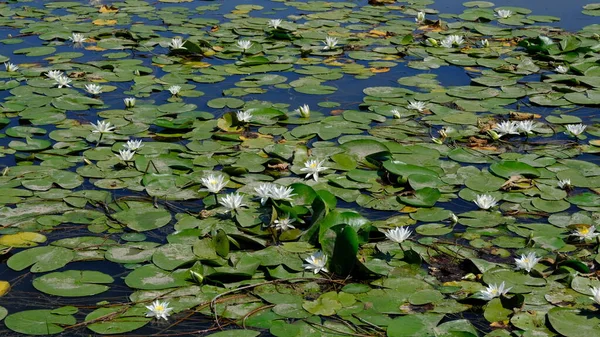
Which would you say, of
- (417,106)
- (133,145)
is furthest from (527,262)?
(133,145)

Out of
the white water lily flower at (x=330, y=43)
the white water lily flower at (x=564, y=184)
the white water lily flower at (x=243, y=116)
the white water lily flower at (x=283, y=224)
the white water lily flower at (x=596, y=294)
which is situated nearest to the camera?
the white water lily flower at (x=596, y=294)

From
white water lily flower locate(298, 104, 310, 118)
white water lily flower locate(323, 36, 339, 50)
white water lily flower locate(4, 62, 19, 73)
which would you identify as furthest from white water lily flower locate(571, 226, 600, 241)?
white water lily flower locate(4, 62, 19, 73)

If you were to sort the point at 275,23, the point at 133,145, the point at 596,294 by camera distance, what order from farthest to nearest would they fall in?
the point at 275,23 < the point at 133,145 < the point at 596,294

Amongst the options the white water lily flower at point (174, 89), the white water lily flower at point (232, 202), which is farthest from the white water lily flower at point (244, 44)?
the white water lily flower at point (232, 202)

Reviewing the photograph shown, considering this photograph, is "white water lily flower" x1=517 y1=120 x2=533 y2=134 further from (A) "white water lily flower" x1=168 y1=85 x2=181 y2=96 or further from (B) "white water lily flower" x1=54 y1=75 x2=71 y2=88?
(B) "white water lily flower" x1=54 y1=75 x2=71 y2=88

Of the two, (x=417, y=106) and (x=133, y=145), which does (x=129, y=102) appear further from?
(x=417, y=106)

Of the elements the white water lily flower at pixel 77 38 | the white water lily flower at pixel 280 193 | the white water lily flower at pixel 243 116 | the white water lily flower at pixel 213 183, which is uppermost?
the white water lily flower at pixel 280 193

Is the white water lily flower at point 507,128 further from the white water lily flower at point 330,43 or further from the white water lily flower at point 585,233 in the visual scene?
the white water lily flower at point 330,43

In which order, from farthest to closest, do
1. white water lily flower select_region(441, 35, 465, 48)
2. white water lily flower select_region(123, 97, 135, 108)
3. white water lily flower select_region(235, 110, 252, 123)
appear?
1. white water lily flower select_region(441, 35, 465, 48)
2. white water lily flower select_region(123, 97, 135, 108)
3. white water lily flower select_region(235, 110, 252, 123)

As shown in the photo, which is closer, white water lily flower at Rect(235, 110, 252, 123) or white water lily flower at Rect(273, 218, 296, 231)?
white water lily flower at Rect(273, 218, 296, 231)

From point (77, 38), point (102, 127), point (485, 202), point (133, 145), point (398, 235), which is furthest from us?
point (77, 38)

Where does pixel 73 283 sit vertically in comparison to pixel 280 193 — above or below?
below

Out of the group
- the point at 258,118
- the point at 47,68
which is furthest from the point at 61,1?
the point at 258,118

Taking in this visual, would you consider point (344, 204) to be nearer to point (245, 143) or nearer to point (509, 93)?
point (245, 143)
